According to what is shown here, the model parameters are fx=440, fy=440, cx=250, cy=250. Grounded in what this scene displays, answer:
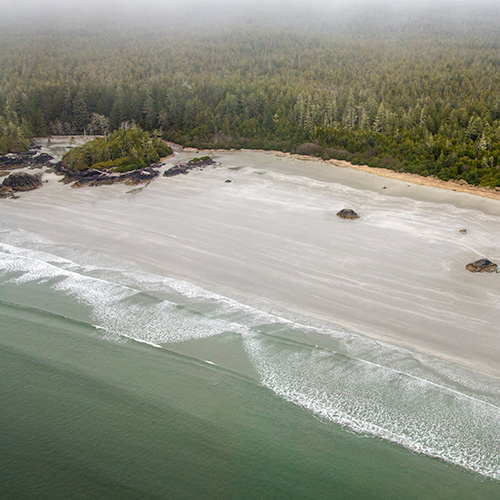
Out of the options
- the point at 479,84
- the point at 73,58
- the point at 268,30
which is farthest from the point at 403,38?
the point at 73,58

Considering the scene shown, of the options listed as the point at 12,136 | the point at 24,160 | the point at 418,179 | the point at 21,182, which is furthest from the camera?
the point at 12,136

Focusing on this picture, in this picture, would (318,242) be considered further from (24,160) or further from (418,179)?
(24,160)

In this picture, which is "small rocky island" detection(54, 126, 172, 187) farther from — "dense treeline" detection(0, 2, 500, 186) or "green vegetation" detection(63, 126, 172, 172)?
"dense treeline" detection(0, 2, 500, 186)

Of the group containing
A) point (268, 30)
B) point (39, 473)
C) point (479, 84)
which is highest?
point (268, 30)

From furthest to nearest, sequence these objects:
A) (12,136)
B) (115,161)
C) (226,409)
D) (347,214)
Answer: (12,136)
(115,161)
(347,214)
(226,409)

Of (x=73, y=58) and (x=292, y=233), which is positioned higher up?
(x=73, y=58)

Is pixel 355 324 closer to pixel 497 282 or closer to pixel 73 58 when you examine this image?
pixel 497 282

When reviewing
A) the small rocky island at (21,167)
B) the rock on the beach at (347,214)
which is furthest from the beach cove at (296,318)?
the small rocky island at (21,167)

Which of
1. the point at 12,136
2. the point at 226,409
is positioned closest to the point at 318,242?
the point at 226,409
